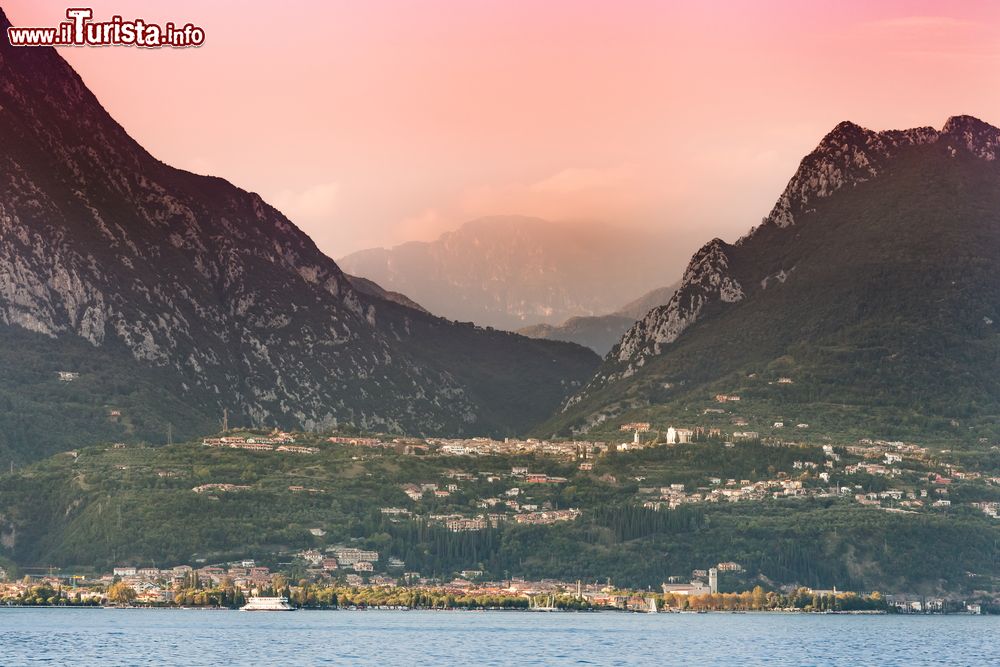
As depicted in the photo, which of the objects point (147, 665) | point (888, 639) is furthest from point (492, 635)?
point (147, 665)

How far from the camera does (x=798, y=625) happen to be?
19700 centimetres

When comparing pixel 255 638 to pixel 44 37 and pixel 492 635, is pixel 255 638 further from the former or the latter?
pixel 44 37

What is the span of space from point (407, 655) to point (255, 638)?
19.0 metres

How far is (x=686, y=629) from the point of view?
18825 cm

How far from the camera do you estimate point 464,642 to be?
6575 inches

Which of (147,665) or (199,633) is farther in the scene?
(199,633)

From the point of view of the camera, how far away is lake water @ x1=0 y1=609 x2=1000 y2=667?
492ft


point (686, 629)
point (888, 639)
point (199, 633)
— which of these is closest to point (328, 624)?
point (199, 633)

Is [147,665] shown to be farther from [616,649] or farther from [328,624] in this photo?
[328,624]

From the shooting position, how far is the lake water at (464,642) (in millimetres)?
149875

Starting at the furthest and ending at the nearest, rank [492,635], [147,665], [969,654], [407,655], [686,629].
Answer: [686,629] < [492,635] < [969,654] < [407,655] < [147,665]

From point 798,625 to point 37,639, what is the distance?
66956 millimetres

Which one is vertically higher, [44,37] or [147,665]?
[44,37]

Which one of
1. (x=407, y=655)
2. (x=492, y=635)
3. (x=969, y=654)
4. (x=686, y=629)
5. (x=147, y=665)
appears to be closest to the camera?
(x=147, y=665)
